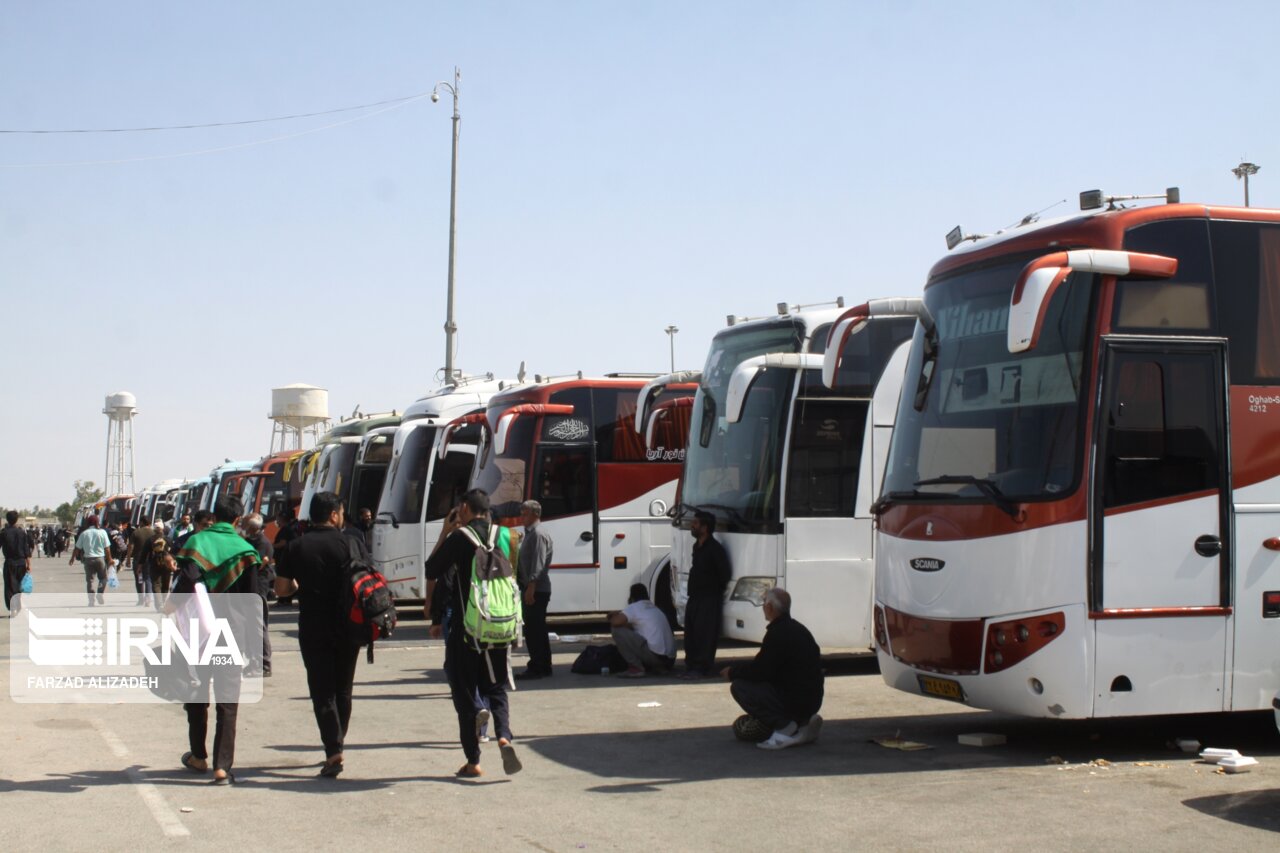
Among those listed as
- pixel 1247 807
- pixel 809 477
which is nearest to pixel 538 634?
pixel 809 477

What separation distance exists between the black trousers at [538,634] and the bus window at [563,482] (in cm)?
438

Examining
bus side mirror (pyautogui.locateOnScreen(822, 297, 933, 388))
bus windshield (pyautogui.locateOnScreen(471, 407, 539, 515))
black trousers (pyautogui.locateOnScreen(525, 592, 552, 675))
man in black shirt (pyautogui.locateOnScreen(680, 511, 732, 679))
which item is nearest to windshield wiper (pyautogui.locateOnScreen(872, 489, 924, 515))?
bus side mirror (pyautogui.locateOnScreen(822, 297, 933, 388))

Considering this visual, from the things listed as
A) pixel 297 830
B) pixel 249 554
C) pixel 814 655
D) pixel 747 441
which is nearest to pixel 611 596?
pixel 747 441

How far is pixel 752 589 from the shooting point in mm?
14211

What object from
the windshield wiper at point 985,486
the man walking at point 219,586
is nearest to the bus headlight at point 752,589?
the windshield wiper at point 985,486

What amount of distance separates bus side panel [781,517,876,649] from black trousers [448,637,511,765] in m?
5.19

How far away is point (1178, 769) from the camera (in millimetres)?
9195

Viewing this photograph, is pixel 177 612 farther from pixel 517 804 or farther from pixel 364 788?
pixel 517 804

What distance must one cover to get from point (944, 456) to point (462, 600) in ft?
11.2

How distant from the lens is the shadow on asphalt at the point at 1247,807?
762 centimetres

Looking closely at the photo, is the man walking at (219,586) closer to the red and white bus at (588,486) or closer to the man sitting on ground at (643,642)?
the man sitting on ground at (643,642)

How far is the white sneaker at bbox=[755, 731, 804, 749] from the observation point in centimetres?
1018

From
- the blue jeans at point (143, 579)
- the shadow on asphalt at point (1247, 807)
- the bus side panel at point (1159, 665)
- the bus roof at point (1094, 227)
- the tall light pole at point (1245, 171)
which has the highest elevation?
the tall light pole at point (1245, 171)

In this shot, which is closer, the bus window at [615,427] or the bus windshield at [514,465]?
the bus windshield at [514,465]
